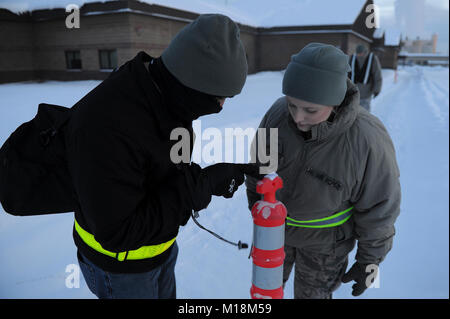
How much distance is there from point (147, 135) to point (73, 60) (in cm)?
1653

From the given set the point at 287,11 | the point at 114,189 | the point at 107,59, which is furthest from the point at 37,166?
the point at 287,11

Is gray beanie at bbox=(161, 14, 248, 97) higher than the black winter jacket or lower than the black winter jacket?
higher

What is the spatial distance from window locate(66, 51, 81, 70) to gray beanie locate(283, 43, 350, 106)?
1605 cm

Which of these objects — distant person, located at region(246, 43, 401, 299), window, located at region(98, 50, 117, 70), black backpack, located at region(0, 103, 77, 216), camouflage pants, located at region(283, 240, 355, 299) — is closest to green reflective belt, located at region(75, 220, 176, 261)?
black backpack, located at region(0, 103, 77, 216)

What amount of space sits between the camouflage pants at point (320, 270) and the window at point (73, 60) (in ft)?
52.8

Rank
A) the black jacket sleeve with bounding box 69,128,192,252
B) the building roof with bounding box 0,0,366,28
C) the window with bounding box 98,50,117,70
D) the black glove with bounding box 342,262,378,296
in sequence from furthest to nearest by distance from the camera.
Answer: the building roof with bounding box 0,0,366,28, the window with bounding box 98,50,117,70, the black glove with bounding box 342,262,378,296, the black jacket sleeve with bounding box 69,128,192,252

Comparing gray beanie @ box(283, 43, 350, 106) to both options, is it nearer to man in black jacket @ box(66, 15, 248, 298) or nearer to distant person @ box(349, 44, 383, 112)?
man in black jacket @ box(66, 15, 248, 298)

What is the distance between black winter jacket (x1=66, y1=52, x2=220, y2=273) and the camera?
3.43ft

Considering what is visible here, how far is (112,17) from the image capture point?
524 inches

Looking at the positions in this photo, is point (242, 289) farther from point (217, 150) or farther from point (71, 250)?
point (217, 150)

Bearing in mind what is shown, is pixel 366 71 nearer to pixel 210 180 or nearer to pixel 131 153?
pixel 210 180

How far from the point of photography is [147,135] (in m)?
1.14

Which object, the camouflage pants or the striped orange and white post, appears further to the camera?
the camouflage pants
